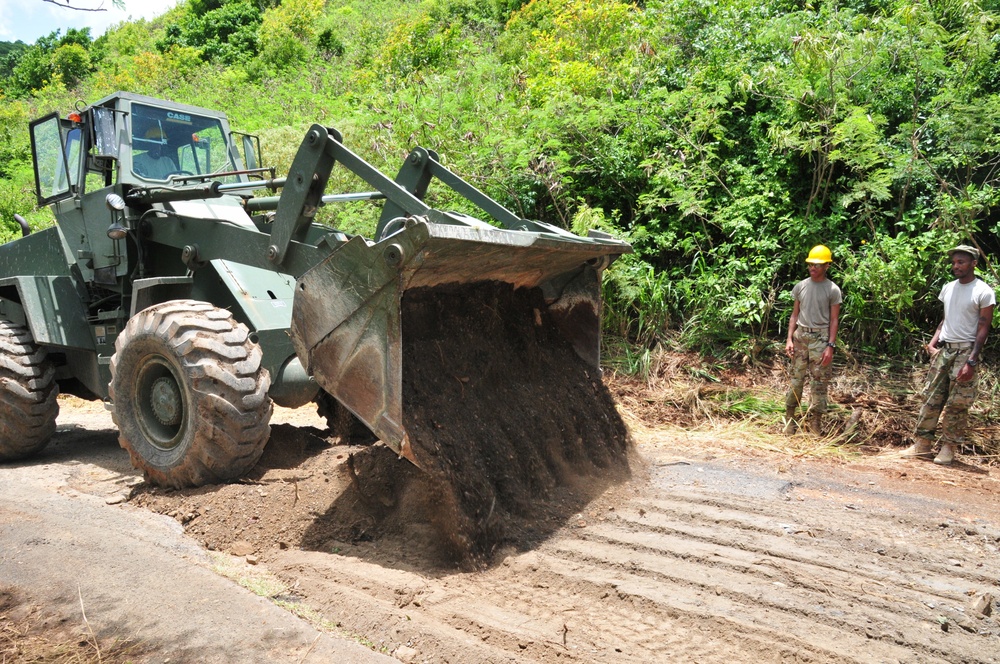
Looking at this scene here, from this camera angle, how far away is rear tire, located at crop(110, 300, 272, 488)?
4.64 meters

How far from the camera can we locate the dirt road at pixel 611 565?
3180 mm

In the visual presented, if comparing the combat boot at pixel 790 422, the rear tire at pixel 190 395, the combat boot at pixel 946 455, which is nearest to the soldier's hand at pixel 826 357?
the combat boot at pixel 790 422

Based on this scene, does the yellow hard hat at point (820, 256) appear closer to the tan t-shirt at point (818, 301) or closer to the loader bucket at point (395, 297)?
the tan t-shirt at point (818, 301)

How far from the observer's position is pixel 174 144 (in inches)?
260

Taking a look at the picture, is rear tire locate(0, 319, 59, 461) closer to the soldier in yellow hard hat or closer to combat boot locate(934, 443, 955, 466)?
the soldier in yellow hard hat

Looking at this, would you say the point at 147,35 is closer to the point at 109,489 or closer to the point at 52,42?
the point at 52,42

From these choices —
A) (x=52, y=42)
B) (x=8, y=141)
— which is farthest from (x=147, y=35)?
(x=8, y=141)

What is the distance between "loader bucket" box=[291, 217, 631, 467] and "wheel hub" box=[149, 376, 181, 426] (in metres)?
1.13

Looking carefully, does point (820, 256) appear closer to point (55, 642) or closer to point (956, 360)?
point (956, 360)

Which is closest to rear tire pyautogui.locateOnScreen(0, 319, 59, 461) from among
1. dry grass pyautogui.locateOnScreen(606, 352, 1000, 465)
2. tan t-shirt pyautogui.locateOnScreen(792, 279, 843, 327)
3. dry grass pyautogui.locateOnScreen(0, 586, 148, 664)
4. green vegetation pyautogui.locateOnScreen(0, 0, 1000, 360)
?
dry grass pyautogui.locateOnScreen(0, 586, 148, 664)

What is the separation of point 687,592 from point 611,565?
0.43 meters

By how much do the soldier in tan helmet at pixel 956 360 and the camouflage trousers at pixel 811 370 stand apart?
0.80 m

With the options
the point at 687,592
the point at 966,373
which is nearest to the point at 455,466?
the point at 687,592

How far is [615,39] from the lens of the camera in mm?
11195
